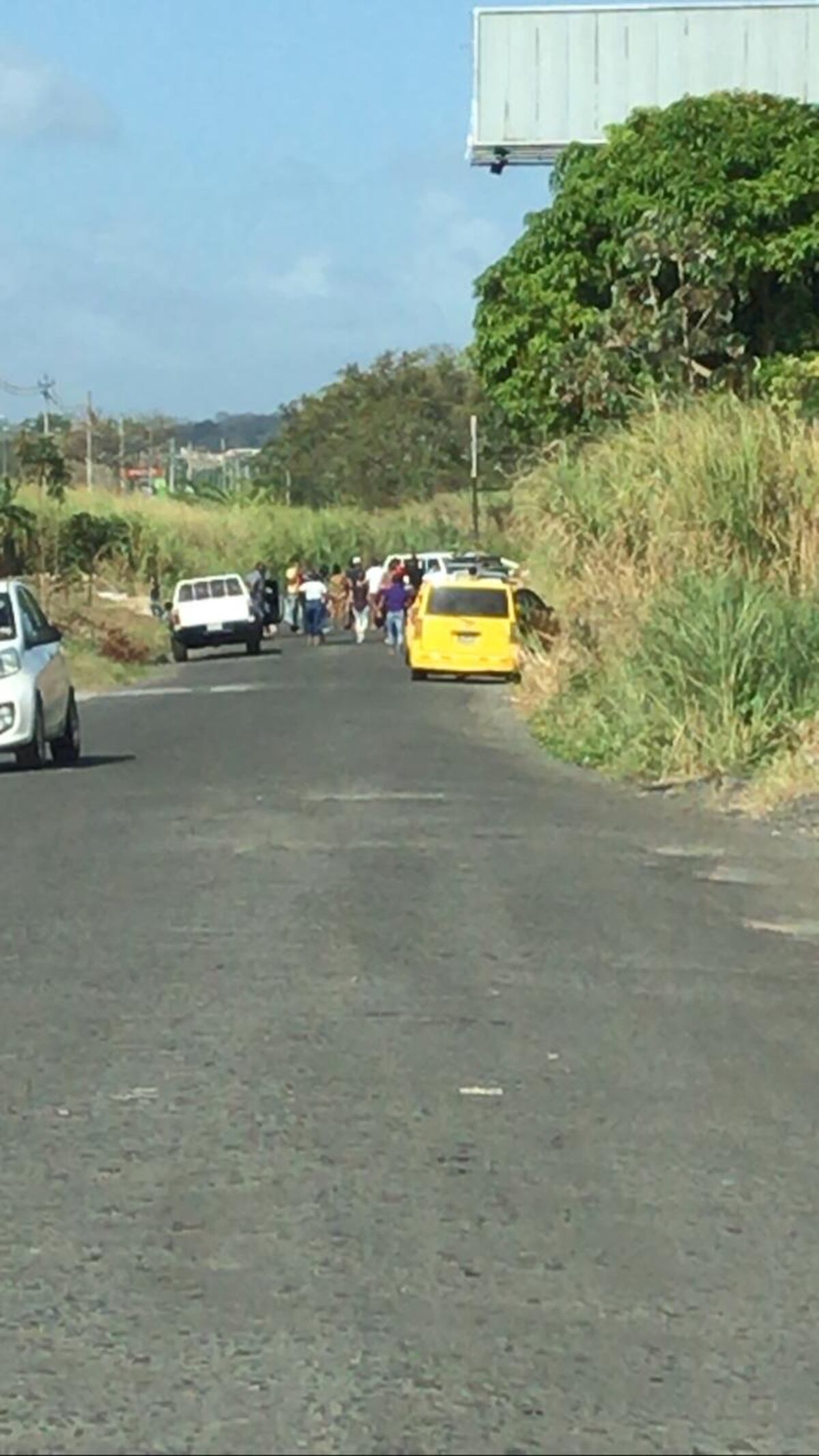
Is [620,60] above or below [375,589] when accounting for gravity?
above

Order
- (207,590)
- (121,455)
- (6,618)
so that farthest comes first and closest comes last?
(121,455) → (207,590) → (6,618)

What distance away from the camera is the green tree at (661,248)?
41875 mm

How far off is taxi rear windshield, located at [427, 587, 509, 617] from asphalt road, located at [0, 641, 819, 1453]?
24.8 m

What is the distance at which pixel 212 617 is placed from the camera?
179 ft

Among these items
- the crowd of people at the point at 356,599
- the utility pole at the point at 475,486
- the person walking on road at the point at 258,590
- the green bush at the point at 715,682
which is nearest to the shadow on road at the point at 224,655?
the person walking on road at the point at 258,590

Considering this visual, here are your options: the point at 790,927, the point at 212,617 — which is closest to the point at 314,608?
the point at 212,617

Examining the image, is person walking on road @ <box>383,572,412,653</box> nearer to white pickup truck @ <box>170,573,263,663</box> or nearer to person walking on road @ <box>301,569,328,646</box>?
white pickup truck @ <box>170,573,263,663</box>

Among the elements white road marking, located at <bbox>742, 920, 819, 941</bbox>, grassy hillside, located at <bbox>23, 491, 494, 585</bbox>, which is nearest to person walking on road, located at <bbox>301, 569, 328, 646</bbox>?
grassy hillside, located at <bbox>23, 491, 494, 585</bbox>

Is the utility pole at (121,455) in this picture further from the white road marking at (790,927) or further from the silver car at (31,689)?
the white road marking at (790,927)

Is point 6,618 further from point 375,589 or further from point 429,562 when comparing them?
point 429,562

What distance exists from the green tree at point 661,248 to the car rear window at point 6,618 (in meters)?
19.1

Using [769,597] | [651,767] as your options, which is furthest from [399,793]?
[769,597]

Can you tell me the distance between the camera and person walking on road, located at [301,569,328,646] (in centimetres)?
5928

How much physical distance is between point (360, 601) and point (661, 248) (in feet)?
61.0
